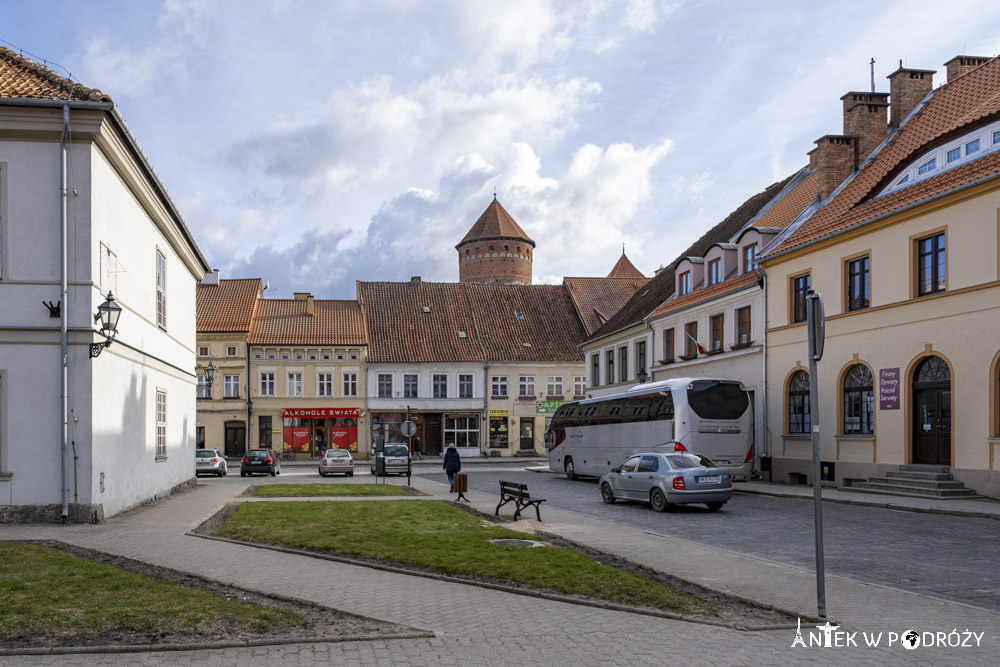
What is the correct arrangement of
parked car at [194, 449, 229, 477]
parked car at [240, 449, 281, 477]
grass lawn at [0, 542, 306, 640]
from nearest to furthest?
grass lawn at [0, 542, 306, 640] < parked car at [194, 449, 229, 477] < parked car at [240, 449, 281, 477]

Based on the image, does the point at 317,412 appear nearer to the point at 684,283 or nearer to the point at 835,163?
the point at 684,283

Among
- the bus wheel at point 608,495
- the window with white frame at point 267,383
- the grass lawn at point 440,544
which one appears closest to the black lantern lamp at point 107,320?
the grass lawn at point 440,544

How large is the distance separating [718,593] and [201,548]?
7874 millimetres

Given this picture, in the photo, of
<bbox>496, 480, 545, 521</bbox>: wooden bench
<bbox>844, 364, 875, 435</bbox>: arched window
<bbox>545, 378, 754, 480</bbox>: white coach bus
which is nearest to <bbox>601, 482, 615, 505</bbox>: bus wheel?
<bbox>496, 480, 545, 521</bbox>: wooden bench

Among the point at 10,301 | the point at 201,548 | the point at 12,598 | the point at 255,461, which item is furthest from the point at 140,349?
the point at 255,461

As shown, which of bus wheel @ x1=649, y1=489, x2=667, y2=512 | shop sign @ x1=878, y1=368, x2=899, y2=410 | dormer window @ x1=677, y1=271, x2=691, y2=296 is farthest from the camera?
dormer window @ x1=677, y1=271, x2=691, y2=296

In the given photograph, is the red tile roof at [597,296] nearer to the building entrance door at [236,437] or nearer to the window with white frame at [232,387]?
the window with white frame at [232,387]

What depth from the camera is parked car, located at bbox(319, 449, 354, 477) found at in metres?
39.3

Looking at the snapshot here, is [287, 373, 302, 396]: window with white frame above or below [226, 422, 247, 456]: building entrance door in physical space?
above

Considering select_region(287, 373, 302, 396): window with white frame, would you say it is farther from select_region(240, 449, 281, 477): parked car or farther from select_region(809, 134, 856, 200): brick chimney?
select_region(809, 134, 856, 200): brick chimney

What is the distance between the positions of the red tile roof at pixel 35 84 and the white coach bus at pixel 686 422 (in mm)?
18688

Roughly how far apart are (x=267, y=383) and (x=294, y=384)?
1762mm

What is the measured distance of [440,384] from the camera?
198 ft

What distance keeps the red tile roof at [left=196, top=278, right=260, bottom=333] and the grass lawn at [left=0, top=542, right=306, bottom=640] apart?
160ft
